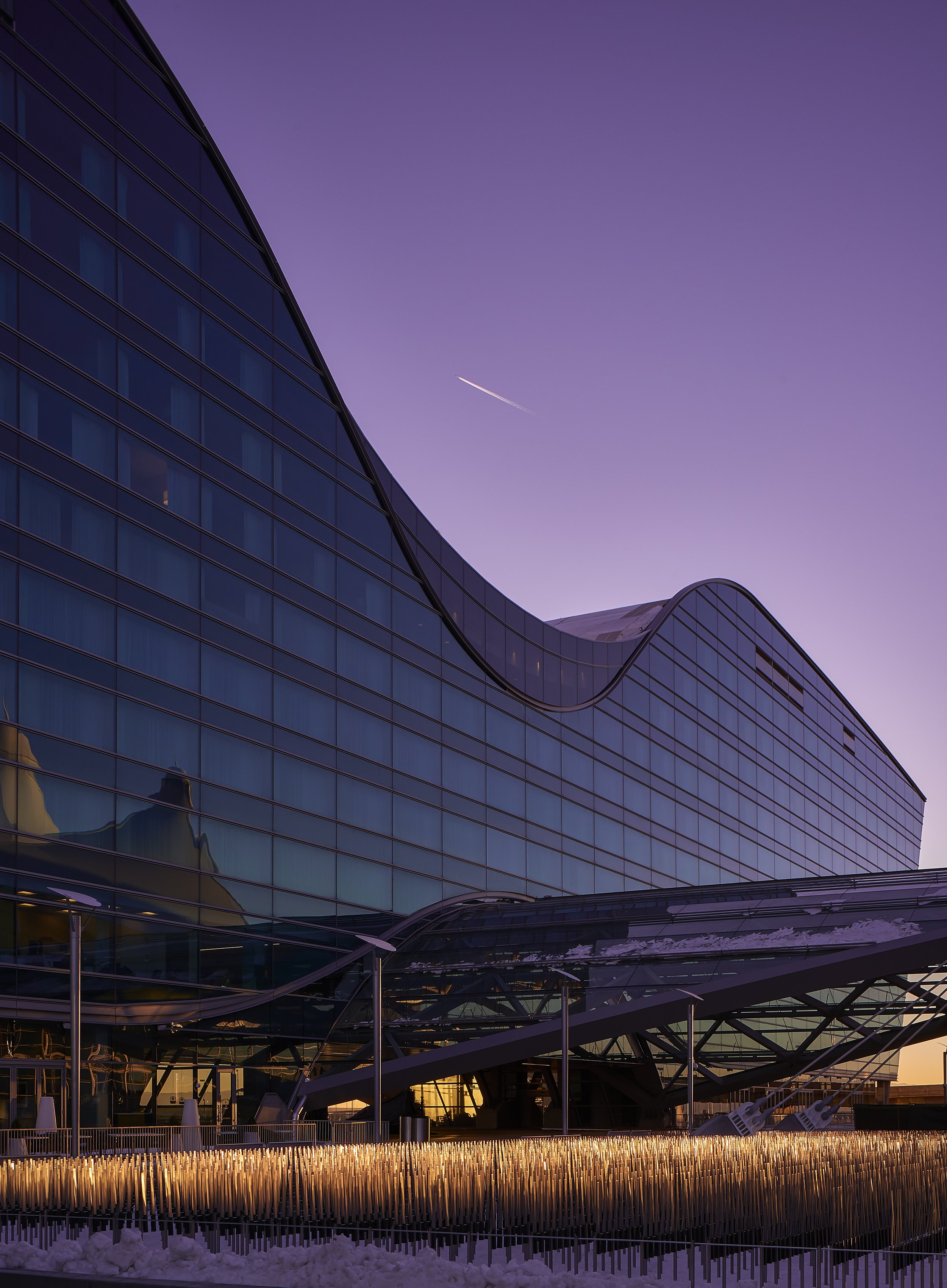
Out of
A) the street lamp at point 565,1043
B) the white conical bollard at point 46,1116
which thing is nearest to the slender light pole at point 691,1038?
the street lamp at point 565,1043

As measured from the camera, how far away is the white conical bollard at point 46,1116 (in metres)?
29.6

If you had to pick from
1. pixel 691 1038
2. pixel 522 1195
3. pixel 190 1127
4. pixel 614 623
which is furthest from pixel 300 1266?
pixel 614 623

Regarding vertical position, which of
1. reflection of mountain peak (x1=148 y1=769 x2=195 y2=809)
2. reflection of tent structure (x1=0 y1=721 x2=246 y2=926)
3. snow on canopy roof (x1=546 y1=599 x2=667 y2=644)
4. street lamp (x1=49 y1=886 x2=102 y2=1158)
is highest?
snow on canopy roof (x1=546 y1=599 x2=667 y2=644)

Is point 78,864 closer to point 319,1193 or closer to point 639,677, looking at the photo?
point 319,1193

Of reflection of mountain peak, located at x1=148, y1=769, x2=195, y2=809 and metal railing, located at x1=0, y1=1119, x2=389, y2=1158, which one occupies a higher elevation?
reflection of mountain peak, located at x1=148, y1=769, x2=195, y2=809

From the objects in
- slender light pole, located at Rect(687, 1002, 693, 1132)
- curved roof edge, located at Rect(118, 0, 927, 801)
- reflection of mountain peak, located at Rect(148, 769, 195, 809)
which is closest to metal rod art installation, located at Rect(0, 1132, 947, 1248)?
slender light pole, located at Rect(687, 1002, 693, 1132)

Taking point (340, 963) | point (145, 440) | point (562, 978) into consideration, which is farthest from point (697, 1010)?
point (145, 440)

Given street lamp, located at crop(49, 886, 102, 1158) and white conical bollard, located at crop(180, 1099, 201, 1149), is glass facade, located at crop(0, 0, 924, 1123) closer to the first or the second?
white conical bollard, located at crop(180, 1099, 201, 1149)

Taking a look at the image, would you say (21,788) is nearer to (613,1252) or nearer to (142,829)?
(142,829)

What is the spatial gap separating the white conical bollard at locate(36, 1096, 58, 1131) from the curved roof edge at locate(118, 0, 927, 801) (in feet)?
78.4

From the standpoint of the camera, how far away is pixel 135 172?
126 ft

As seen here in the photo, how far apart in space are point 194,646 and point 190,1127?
40.7ft

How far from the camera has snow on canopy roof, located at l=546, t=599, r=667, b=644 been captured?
67.6 meters

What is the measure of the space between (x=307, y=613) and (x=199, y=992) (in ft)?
40.0
